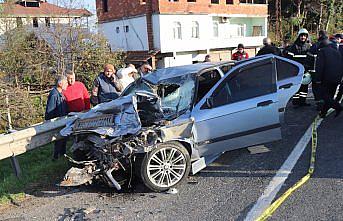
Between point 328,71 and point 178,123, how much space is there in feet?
14.3

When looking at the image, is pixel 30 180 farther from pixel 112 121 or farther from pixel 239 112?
A: pixel 239 112

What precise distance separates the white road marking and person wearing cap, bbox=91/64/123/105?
132 inches

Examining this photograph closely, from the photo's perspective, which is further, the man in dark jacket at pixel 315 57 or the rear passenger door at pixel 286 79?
the man in dark jacket at pixel 315 57

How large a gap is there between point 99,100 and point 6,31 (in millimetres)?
9158

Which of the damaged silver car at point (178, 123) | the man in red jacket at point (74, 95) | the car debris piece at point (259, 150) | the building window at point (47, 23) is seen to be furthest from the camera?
the building window at point (47, 23)

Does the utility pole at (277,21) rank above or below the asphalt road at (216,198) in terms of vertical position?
above

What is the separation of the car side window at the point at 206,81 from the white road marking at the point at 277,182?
1.55m

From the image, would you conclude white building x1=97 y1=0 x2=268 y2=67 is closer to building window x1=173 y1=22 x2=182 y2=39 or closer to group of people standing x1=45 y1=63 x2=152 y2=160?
building window x1=173 y1=22 x2=182 y2=39

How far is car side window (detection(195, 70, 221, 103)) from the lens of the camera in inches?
211

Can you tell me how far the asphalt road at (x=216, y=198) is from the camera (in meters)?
3.96

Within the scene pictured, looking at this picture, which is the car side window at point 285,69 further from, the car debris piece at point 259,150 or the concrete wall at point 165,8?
the concrete wall at point 165,8

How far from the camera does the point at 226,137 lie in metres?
5.20

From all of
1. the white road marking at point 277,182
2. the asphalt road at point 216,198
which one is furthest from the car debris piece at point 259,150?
the white road marking at point 277,182

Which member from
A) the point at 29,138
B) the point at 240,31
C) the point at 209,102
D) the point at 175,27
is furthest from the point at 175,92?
the point at 240,31
